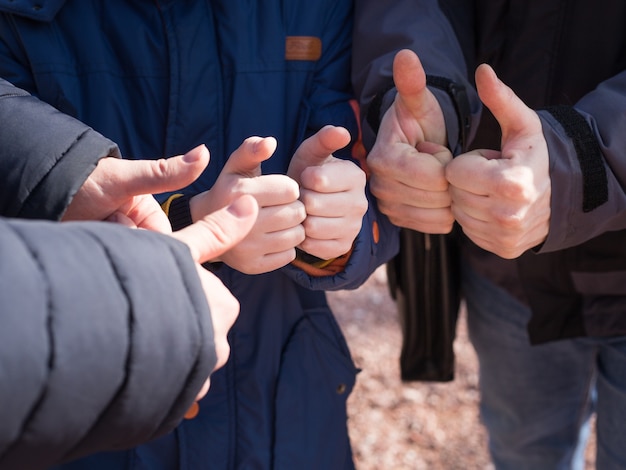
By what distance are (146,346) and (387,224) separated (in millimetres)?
862

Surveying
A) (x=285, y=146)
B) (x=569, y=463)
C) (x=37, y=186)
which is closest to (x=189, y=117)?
(x=285, y=146)

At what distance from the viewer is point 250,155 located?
132cm

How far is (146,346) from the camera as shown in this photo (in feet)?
3.04

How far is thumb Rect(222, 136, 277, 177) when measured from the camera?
4.28 feet

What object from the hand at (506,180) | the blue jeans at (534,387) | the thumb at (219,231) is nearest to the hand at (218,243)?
the thumb at (219,231)

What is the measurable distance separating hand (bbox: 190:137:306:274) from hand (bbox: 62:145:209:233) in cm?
9

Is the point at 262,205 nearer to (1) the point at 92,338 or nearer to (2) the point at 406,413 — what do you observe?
(1) the point at 92,338

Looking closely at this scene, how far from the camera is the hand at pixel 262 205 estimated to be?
1.33m

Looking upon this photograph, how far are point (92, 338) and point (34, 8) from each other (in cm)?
81

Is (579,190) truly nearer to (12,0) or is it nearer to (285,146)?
(285,146)

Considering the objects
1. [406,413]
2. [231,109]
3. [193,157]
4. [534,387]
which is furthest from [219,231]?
[406,413]

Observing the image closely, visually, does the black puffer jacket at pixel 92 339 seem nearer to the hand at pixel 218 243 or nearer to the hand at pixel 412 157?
the hand at pixel 218 243

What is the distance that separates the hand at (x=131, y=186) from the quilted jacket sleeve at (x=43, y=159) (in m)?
0.04

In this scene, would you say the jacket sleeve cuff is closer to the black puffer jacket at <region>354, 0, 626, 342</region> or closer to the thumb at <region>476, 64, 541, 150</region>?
the black puffer jacket at <region>354, 0, 626, 342</region>
